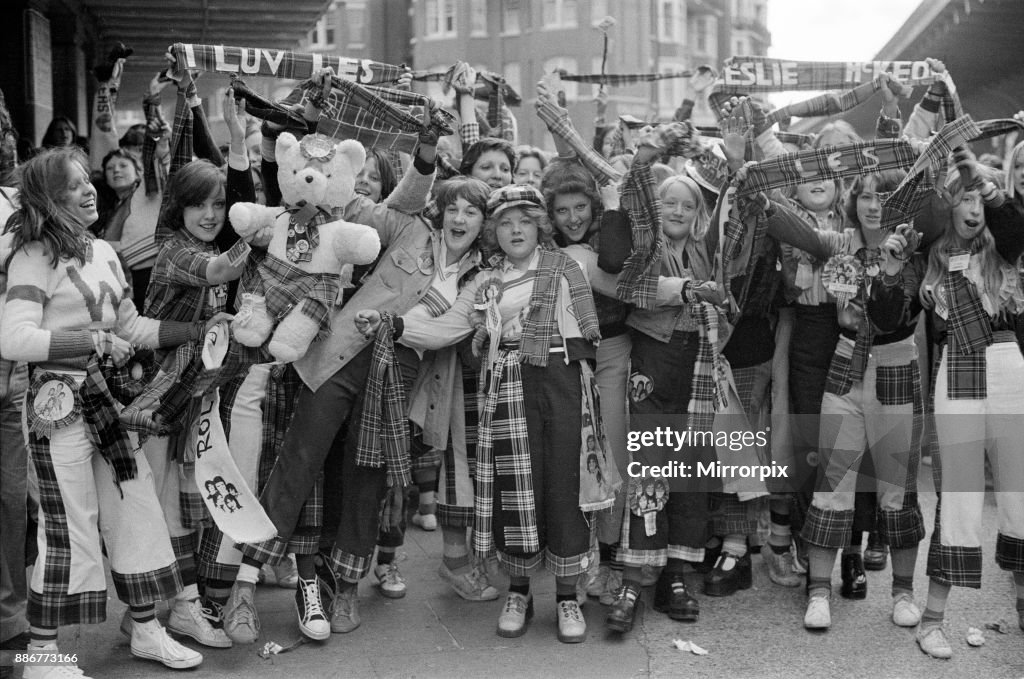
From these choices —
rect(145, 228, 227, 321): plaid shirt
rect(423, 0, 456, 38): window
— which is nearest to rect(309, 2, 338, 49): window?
rect(423, 0, 456, 38): window

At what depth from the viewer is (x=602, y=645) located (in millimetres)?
4332

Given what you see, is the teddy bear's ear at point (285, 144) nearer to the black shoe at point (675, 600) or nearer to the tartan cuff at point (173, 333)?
the tartan cuff at point (173, 333)

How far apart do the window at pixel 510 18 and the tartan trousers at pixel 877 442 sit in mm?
32307

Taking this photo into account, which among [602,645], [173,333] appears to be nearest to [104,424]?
[173,333]

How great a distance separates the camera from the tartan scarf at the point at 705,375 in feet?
15.4

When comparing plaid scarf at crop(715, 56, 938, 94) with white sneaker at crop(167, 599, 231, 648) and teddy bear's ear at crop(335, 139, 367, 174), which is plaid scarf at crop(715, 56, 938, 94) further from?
white sneaker at crop(167, 599, 231, 648)

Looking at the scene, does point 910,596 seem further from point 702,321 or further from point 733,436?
point 702,321

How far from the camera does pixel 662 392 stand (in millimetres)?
4680

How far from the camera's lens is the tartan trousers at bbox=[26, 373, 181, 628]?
12.4ft

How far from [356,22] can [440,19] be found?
14.3ft

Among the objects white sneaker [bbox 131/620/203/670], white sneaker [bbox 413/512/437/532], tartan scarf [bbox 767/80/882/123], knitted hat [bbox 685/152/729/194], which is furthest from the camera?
white sneaker [bbox 413/512/437/532]

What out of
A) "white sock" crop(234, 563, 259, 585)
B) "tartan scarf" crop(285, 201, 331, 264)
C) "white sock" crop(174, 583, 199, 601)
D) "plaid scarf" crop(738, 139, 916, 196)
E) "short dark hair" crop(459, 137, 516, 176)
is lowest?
"white sock" crop(174, 583, 199, 601)

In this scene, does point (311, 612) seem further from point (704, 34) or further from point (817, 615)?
point (704, 34)

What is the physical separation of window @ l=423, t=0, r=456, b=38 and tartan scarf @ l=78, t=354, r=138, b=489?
108ft
